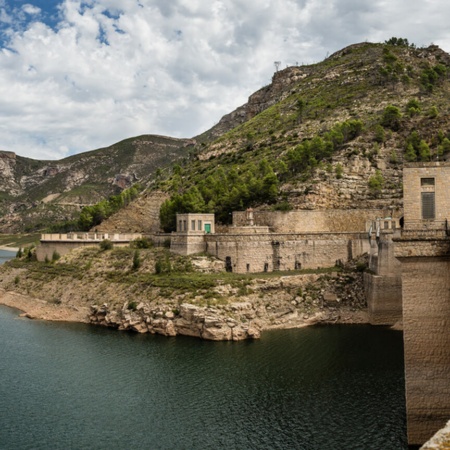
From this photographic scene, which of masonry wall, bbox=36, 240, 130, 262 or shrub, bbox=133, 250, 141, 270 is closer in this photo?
shrub, bbox=133, 250, 141, 270

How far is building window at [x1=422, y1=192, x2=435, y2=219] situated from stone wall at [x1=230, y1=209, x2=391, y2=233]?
37080 mm

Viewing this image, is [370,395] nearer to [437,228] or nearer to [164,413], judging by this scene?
[164,413]

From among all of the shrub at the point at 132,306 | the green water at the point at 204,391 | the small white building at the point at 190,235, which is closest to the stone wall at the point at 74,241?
the small white building at the point at 190,235

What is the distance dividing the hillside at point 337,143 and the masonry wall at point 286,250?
30.9 feet

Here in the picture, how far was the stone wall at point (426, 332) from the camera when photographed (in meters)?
20.2

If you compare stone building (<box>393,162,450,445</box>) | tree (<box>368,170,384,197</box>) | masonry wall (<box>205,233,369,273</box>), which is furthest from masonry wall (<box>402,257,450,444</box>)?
tree (<box>368,170,384,197</box>)

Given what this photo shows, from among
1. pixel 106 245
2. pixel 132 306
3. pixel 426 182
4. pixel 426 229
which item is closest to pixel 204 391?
pixel 132 306

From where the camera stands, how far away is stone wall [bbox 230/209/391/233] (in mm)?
58719

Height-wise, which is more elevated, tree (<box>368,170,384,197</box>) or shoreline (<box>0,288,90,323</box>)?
tree (<box>368,170,384,197</box>)

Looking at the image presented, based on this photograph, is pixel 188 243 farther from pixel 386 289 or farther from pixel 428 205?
pixel 428 205

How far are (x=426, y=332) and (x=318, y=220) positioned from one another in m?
39.3

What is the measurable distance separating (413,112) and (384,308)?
39458 millimetres

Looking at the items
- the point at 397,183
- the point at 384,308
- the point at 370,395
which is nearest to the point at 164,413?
the point at 370,395

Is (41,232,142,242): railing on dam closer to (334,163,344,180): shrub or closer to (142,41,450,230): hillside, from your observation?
(142,41,450,230): hillside
